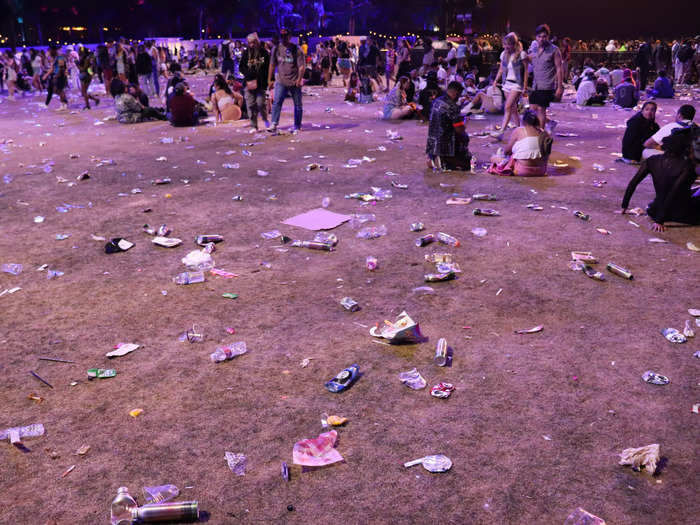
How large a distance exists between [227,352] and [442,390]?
1462mm

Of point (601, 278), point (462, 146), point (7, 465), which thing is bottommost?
point (7, 465)

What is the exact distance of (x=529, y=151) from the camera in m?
8.38

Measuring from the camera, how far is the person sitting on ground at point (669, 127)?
808 cm

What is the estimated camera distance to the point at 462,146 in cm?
877

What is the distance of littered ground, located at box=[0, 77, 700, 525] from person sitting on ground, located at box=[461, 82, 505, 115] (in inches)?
301

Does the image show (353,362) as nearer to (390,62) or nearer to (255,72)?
(255,72)

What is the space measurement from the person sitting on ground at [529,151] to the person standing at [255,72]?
19.5 feet

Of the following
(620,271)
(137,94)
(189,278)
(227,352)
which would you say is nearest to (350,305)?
(227,352)

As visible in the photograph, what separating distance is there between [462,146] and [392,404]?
6.11 meters

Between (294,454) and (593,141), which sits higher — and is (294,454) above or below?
below

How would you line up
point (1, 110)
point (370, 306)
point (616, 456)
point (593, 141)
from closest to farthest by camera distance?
point (616, 456)
point (370, 306)
point (593, 141)
point (1, 110)

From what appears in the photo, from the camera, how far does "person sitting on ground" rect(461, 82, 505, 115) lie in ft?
48.4

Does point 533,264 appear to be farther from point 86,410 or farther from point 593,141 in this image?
point 593,141

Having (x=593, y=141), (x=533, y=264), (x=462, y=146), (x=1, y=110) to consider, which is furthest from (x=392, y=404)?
(x=1, y=110)
